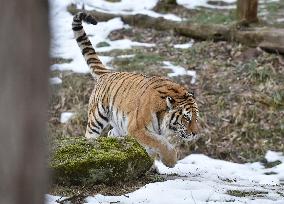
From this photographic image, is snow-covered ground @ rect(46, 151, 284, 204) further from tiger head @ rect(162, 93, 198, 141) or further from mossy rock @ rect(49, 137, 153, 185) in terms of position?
tiger head @ rect(162, 93, 198, 141)

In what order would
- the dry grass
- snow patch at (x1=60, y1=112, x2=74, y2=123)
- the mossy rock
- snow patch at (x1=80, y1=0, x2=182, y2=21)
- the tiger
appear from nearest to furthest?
the mossy rock
the tiger
the dry grass
snow patch at (x1=60, y1=112, x2=74, y2=123)
snow patch at (x1=80, y1=0, x2=182, y2=21)

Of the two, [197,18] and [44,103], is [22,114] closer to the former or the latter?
[44,103]

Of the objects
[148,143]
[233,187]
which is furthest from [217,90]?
[233,187]

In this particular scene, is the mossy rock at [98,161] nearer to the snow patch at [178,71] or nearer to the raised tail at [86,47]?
the raised tail at [86,47]

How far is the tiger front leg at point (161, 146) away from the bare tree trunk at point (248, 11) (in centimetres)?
663

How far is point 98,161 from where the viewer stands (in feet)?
17.4

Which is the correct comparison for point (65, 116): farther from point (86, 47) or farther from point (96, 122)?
point (96, 122)

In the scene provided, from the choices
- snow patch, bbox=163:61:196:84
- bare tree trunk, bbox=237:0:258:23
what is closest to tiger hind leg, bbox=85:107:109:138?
snow patch, bbox=163:61:196:84

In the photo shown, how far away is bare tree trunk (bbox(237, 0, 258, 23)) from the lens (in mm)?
12789

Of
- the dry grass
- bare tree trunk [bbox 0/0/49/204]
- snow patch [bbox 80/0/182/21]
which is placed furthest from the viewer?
snow patch [bbox 80/0/182/21]

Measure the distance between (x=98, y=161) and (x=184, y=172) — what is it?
1975mm

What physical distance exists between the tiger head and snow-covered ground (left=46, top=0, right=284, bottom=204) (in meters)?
0.45

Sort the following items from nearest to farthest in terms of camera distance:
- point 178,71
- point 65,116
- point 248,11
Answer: point 65,116, point 178,71, point 248,11

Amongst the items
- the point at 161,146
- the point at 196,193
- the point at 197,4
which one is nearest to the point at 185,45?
the point at 197,4
